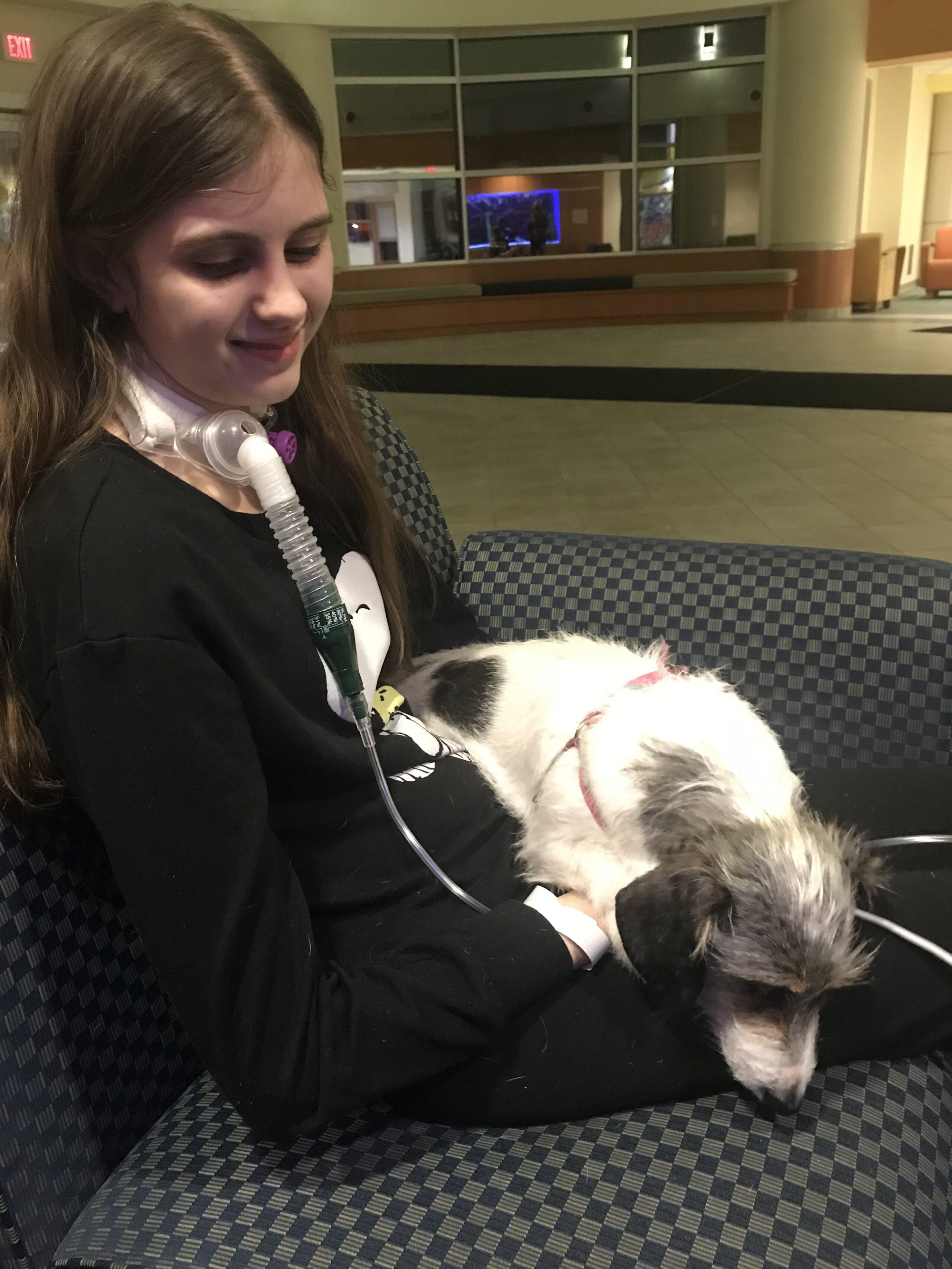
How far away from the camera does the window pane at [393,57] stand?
12.1 m

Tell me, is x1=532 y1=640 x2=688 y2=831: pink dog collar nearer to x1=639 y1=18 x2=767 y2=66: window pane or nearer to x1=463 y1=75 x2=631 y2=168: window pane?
x1=639 y1=18 x2=767 y2=66: window pane

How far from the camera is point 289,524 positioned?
3.76ft

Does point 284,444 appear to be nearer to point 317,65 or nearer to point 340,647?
point 340,647

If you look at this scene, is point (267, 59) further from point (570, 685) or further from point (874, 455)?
point (874, 455)

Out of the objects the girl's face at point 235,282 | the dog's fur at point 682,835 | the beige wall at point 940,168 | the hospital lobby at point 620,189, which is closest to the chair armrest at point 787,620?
the dog's fur at point 682,835

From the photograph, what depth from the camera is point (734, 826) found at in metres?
1.28

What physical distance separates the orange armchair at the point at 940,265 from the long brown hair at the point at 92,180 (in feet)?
49.5

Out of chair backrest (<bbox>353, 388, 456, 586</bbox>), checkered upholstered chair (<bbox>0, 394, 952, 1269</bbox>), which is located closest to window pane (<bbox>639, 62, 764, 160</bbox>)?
chair backrest (<bbox>353, 388, 456, 586</bbox>)

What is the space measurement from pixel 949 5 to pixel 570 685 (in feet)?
41.3

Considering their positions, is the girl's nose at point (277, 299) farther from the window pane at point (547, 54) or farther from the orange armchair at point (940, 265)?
the orange armchair at point (940, 265)

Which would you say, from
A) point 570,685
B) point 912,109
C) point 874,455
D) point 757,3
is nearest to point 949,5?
point 757,3

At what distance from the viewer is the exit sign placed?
30.0 ft

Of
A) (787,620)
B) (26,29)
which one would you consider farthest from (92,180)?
(26,29)

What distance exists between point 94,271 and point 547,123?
44.4ft
